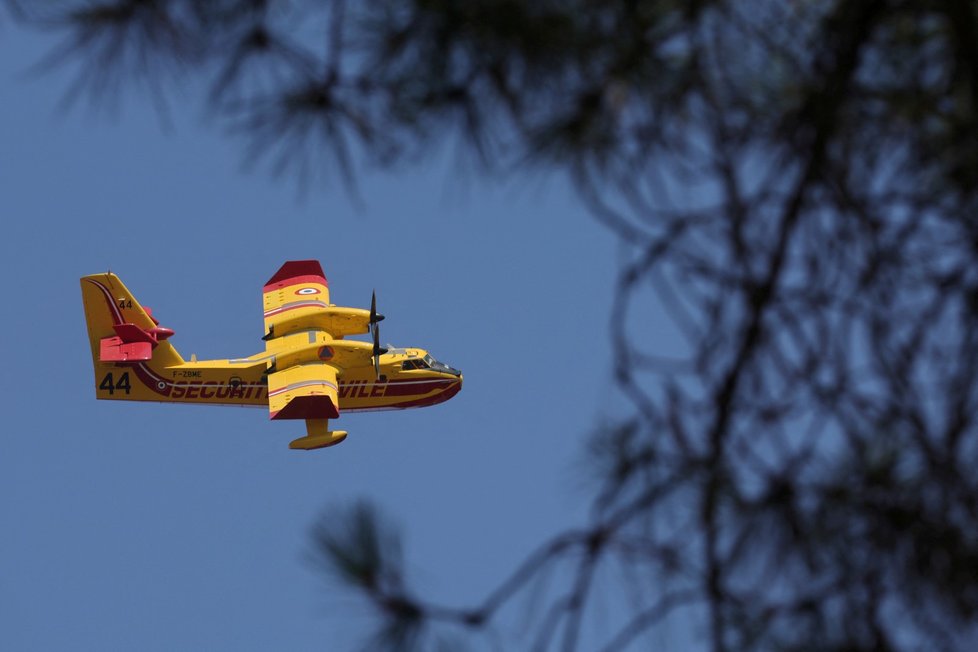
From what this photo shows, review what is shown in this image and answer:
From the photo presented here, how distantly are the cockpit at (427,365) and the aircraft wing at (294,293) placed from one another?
276cm

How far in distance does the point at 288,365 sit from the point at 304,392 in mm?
1336

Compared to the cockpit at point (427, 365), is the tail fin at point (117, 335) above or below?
above

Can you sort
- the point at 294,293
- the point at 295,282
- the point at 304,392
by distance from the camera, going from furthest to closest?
the point at 295,282, the point at 294,293, the point at 304,392

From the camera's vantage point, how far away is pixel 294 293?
48312 millimetres

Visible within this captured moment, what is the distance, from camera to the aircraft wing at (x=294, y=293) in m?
46.5

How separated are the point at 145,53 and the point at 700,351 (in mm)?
3297

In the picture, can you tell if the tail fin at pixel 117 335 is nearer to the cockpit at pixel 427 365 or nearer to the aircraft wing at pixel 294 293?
the aircraft wing at pixel 294 293

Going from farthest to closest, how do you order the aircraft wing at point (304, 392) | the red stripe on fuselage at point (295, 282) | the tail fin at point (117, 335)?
the red stripe on fuselage at point (295, 282) → the tail fin at point (117, 335) → the aircraft wing at point (304, 392)

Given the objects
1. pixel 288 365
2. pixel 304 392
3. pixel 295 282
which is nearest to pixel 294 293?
pixel 295 282

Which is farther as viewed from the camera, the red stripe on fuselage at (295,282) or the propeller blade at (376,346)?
the red stripe on fuselage at (295,282)

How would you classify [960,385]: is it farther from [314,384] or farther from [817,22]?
[314,384]

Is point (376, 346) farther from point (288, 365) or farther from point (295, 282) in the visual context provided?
point (295, 282)

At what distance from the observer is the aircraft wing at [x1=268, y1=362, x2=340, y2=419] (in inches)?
1699

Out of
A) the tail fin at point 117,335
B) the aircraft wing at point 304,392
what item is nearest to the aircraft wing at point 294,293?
the aircraft wing at point 304,392
